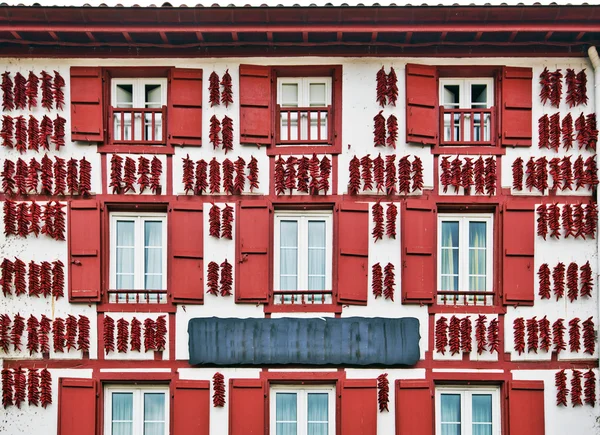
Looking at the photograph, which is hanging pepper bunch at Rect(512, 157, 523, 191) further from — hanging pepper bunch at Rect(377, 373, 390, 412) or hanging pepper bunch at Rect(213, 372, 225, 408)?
hanging pepper bunch at Rect(213, 372, 225, 408)

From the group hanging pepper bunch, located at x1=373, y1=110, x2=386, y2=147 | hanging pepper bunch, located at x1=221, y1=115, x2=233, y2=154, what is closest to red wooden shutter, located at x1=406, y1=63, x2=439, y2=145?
hanging pepper bunch, located at x1=373, y1=110, x2=386, y2=147

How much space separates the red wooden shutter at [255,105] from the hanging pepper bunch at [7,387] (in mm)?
5001

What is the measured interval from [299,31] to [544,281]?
530 centimetres

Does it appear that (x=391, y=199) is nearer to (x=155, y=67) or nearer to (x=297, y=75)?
(x=297, y=75)

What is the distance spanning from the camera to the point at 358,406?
10930 millimetres

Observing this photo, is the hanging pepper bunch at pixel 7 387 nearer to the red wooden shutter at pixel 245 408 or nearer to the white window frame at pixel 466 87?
the red wooden shutter at pixel 245 408

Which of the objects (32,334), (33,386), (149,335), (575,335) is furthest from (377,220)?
(33,386)

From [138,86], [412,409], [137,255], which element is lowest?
[412,409]

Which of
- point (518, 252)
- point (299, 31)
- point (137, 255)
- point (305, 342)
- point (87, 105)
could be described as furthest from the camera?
point (137, 255)

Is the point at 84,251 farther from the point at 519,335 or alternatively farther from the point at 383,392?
the point at 519,335

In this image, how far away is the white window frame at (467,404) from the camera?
36.6ft

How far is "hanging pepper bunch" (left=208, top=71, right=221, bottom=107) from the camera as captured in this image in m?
11.3

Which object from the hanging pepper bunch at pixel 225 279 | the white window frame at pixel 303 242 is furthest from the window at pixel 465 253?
the hanging pepper bunch at pixel 225 279

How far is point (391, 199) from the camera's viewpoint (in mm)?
11211
